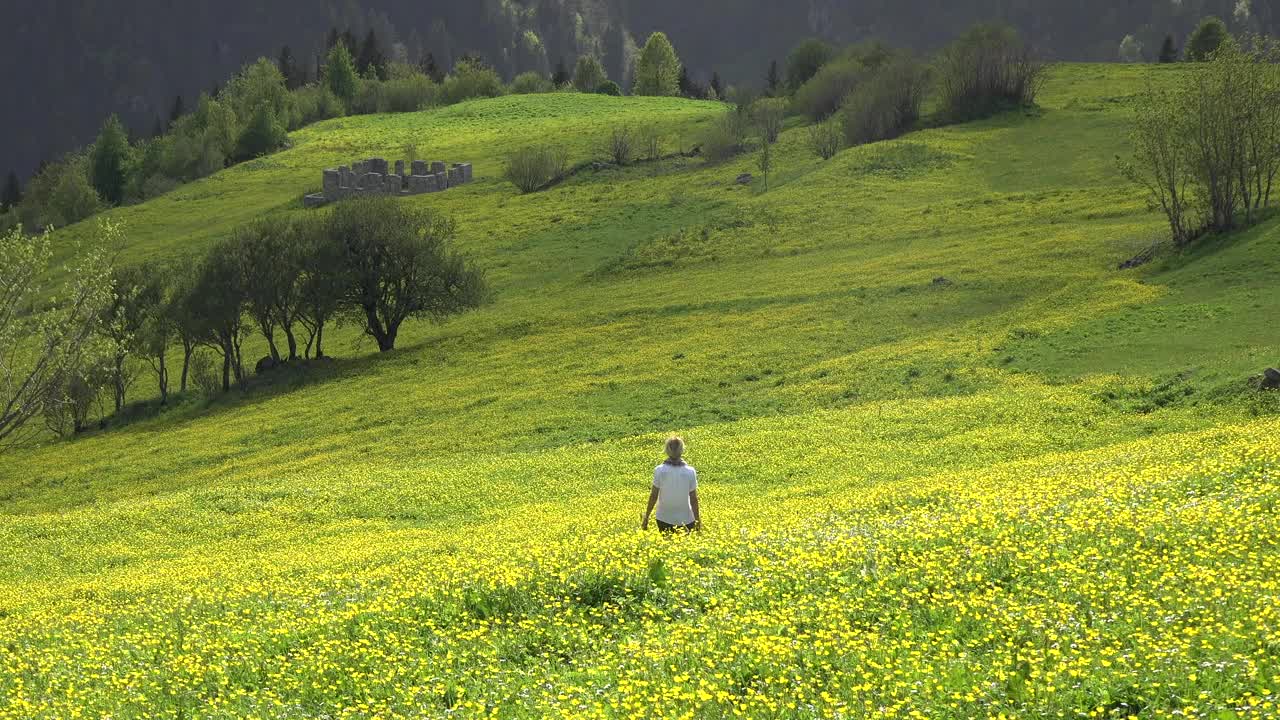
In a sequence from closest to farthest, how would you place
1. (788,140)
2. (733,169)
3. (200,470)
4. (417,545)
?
(417,545) → (200,470) → (733,169) → (788,140)

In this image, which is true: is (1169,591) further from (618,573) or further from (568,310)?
(568,310)

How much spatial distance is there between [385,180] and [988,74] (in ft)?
223

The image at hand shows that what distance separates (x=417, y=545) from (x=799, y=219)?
67.1 metres

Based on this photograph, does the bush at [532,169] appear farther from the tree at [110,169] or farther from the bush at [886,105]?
the tree at [110,169]

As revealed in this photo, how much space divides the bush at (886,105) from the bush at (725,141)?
39.9 feet

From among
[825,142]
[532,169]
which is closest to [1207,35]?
[825,142]

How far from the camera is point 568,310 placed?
241ft

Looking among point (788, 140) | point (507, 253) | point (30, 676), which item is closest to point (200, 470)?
point (30, 676)

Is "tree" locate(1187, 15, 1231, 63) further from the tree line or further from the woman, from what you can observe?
the woman

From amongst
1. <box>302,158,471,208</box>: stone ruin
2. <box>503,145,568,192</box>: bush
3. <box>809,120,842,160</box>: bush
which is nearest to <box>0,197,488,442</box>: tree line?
<box>503,145,568,192</box>: bush

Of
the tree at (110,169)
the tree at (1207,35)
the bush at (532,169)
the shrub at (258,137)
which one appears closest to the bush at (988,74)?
the bush at (532,169)

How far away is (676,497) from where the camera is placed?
1867 centimetres

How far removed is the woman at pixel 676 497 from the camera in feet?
61.0

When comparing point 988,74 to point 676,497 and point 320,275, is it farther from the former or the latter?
point 676,497
